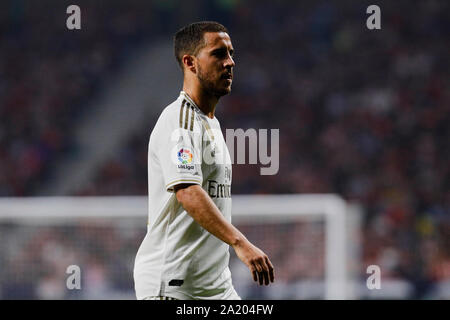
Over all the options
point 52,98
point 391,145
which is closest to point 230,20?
point 52,98

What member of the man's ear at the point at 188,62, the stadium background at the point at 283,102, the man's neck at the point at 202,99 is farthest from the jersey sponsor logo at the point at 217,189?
the stadium background at the point at 283,102

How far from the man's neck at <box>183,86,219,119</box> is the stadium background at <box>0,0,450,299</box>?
21.1 ft

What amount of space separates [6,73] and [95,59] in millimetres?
1673


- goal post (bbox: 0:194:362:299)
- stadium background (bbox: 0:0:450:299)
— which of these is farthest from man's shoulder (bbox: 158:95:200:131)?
stadium background (bbox: 0:0:450:299)

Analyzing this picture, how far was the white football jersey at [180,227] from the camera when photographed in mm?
3309

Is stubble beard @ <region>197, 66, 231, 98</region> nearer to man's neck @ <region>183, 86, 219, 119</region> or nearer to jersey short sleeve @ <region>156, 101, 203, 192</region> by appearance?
man's neck @ <region>183, 86, 219, 119</region>

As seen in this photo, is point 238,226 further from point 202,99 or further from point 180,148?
point 180,148

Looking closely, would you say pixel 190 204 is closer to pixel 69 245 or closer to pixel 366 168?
pixel 69 245

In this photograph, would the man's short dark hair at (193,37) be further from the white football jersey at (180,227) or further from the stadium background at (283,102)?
the stadium background at (283,102)

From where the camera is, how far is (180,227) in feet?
11.0

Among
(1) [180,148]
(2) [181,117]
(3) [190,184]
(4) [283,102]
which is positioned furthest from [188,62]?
(4) [283,102]

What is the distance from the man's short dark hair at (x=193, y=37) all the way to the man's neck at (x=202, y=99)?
0.15 metres

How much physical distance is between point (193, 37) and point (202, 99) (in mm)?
280

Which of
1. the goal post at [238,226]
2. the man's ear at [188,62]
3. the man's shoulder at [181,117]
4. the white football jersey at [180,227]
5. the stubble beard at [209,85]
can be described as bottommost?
the goal post at [238,226]
